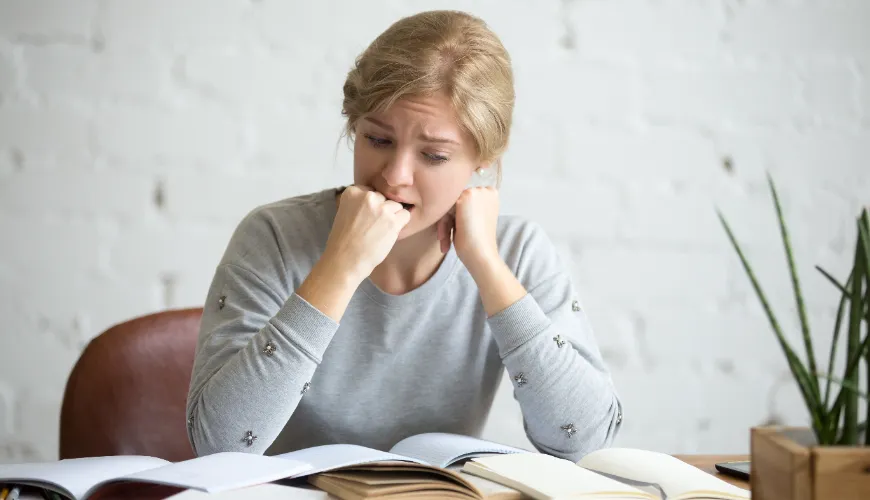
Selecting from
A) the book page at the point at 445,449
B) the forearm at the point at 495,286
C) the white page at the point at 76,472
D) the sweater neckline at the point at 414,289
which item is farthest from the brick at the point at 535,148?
the white page at the point at 76,472

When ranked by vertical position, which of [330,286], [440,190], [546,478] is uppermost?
[440,190]

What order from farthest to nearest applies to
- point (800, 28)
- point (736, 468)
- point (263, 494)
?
1. point (800, 28)
2. point (736, 468)
3. point (263, 494)

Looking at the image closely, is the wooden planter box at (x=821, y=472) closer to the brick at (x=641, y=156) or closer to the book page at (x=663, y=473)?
the book page at (x=663, y=473)

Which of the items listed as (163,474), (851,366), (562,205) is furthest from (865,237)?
(562,205)

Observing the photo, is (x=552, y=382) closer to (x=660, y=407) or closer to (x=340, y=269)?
(x=340, y=269)

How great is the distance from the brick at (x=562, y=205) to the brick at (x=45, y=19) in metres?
0.86

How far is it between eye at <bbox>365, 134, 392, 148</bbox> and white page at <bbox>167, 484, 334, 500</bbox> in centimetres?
55

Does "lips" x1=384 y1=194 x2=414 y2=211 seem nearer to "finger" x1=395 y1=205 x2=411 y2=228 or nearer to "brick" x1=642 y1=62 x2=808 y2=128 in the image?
"finger" x1=395 y1=205 x2=411 y2=228

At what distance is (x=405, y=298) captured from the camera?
4.25 ft

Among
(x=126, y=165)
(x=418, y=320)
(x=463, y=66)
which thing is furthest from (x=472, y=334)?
(x=126, y=165)

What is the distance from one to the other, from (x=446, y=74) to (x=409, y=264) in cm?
30

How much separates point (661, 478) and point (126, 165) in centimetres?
124

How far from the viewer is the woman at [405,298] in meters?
1.09

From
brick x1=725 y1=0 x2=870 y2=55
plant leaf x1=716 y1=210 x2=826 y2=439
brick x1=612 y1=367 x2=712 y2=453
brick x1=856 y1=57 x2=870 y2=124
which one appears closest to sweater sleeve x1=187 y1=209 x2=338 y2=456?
plant leaf x1=716 y1=210 x2=826 y2=439
